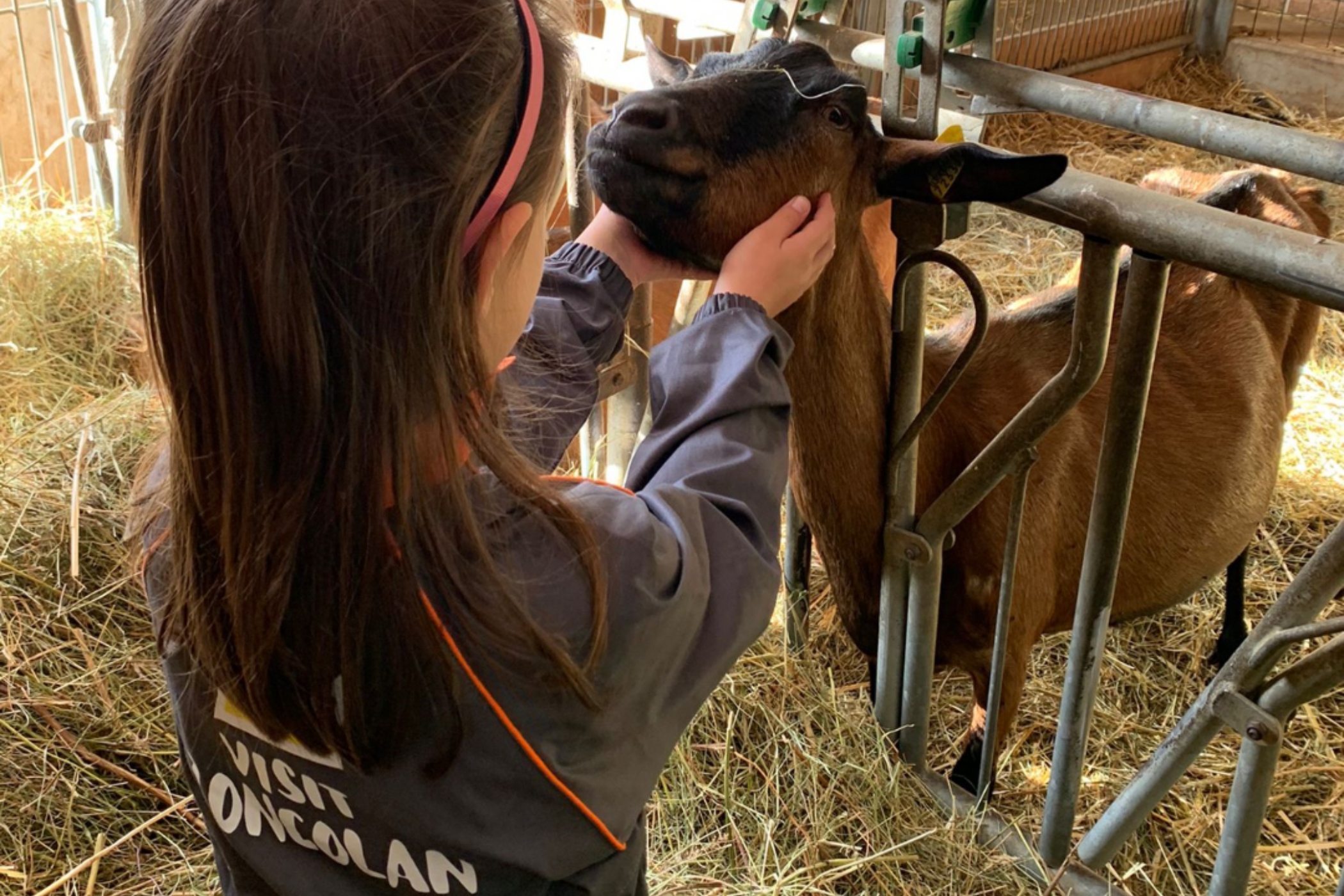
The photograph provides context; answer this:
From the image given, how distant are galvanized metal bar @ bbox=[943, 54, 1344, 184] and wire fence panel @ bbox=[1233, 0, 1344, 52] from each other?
6303mm

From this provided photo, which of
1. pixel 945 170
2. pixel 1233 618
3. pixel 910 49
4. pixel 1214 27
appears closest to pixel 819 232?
pixel 945 170

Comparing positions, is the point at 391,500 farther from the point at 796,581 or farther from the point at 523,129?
the point at 796,581

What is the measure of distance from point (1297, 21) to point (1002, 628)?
7.15 metres

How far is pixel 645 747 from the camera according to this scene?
122 centimetres

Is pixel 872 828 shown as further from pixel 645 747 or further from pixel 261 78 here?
pixel 261 78

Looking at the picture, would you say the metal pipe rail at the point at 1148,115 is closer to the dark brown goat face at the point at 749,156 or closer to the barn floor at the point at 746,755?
the dark brown goat face at the point at 749,156

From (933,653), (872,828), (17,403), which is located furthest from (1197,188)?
(17,403)

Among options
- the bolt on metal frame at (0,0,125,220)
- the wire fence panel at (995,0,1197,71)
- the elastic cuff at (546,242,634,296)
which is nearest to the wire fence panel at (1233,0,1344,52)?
the wire fence panel at (995,0,1197,71)

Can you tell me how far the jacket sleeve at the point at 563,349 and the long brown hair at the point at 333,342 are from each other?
1.41 feet

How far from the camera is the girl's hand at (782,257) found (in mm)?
1604

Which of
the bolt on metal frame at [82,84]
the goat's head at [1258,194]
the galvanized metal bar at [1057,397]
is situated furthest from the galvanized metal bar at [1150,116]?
the bolt on metal frame at [82,84]

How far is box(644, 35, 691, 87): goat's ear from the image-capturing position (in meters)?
2.29

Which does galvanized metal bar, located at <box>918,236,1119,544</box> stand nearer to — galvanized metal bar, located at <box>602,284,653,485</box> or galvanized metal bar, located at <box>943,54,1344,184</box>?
galvanized metal bar, located at <box>943,54,1344,184</box>

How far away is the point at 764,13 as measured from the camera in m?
2.29
